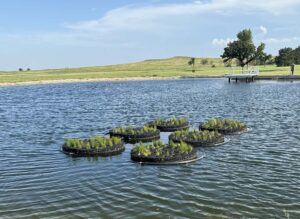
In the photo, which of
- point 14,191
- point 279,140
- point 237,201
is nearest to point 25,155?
point 14,191

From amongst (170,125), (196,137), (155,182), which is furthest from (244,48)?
(155,182)

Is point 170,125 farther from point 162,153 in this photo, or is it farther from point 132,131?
point 162,153

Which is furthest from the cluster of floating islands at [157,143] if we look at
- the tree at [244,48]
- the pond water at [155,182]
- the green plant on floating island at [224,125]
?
the tree at [244,48]

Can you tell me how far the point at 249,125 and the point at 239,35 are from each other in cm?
14285

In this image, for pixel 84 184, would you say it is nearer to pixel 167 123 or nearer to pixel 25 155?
pixel 25 155

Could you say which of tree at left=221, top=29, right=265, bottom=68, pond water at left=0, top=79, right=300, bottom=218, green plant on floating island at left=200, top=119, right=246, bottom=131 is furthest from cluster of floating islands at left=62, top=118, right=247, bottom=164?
tree at left=221, top=29, right=265, bottom=68

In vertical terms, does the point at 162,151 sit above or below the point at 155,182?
above

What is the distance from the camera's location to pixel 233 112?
46344 mm

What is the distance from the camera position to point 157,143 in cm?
2450

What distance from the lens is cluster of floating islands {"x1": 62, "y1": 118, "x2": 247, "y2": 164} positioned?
2241 cm

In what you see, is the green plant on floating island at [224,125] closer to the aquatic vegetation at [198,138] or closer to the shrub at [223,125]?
the shrub at [223,125]

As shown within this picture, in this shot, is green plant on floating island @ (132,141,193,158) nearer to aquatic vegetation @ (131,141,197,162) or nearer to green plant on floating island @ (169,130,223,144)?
aquatic vegetation @ (131,141,197,162)

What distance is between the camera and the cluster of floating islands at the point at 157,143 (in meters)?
22.4

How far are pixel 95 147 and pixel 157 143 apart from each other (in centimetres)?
365
